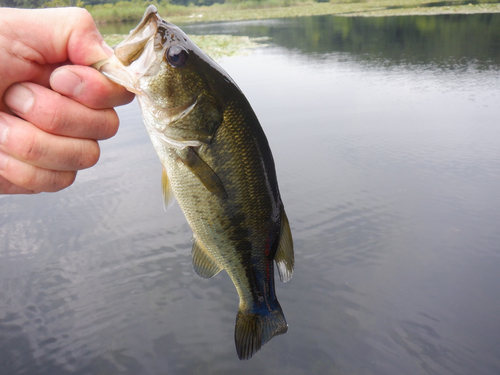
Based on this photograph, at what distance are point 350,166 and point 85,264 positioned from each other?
14.7 ft

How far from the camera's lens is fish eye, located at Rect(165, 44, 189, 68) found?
151 cm

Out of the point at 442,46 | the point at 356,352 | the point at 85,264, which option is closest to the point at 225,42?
the point at 442,46

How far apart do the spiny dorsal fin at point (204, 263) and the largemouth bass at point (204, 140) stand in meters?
0.10

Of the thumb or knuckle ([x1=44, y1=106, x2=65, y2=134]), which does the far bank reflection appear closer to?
the thumb

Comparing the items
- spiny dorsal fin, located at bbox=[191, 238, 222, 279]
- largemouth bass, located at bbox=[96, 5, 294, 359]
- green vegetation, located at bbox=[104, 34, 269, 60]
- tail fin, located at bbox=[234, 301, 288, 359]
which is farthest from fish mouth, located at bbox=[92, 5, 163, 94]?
green vegetation, located at bbox=[104, 34, 269, 60]

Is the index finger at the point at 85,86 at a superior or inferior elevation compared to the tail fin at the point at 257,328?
superior

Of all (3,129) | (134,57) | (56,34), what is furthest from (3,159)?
(134,57)

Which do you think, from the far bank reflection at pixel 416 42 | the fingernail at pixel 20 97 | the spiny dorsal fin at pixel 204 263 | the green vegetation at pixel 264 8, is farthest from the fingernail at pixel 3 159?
the green vegetation at pixel 264 8

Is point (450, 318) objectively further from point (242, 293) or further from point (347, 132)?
point (347, 132)

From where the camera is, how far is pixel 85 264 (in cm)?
461

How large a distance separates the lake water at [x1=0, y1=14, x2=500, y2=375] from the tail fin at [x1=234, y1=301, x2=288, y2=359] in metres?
1.60

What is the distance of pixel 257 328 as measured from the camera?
79.0 inches

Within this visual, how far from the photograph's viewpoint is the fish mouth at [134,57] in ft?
4.78

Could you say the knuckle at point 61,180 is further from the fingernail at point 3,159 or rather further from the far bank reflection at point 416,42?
the far bank reflection at point 416,42
